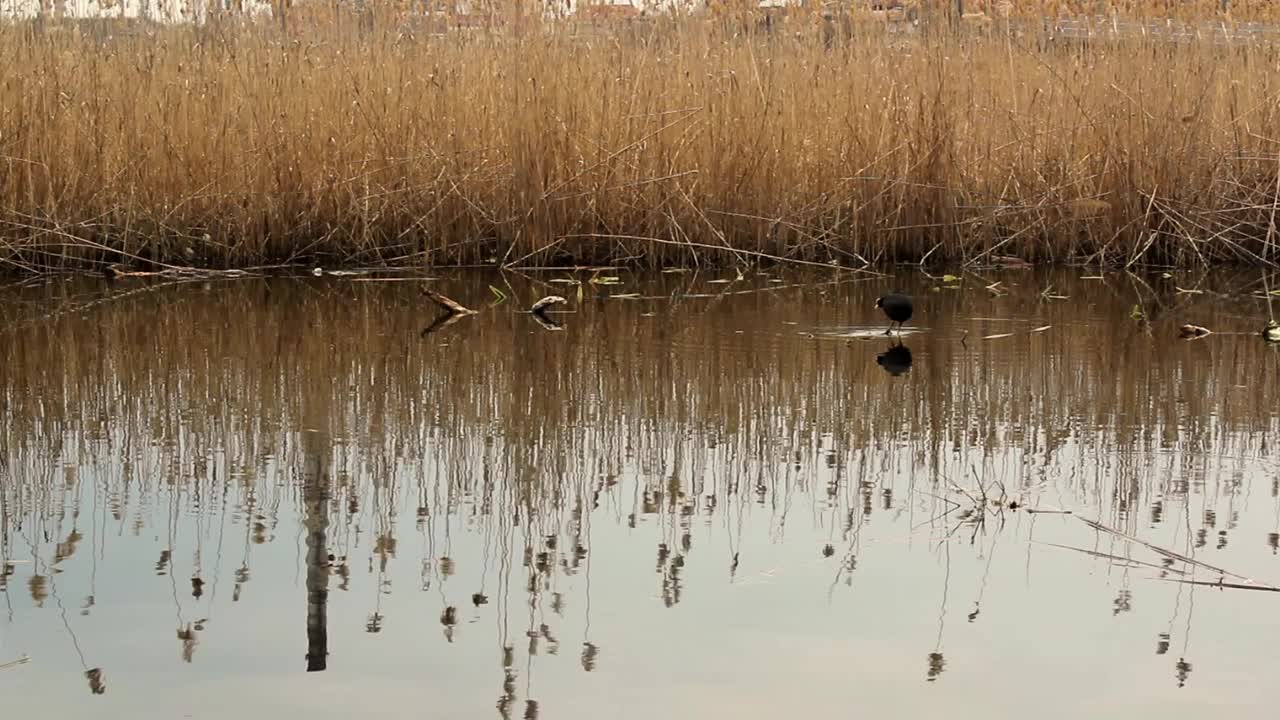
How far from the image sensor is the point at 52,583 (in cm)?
287

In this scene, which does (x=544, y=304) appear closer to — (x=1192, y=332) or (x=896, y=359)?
(x=896, y=359)

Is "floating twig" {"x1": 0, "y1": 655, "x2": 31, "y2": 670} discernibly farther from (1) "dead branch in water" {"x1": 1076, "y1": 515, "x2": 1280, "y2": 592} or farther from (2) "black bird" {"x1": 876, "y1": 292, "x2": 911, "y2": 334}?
(2) "black bird" {"x1": 876, "y1": 292, "x2": 911, "y2": 334}

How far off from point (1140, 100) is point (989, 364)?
3.24m

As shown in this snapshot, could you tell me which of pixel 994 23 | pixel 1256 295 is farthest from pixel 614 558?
pixel 994 23

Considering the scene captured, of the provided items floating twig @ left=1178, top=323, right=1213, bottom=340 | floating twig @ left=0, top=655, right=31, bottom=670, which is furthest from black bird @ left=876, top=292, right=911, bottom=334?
floating twig @ left=0, top=655, right=31, bottom=670

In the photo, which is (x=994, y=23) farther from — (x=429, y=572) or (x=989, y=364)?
(x=429, y=572)

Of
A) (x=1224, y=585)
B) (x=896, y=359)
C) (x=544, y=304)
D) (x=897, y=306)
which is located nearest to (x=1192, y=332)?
(x=897, y=306)

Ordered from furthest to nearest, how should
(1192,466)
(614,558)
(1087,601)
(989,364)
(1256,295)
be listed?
(1256,295) → (989,364) → (1192,466) → (614,558) → (1087,601)

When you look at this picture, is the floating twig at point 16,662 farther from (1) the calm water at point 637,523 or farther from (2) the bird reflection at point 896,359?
(2) the bird reflection at point 896,359

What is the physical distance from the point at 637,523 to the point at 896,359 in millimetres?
2115

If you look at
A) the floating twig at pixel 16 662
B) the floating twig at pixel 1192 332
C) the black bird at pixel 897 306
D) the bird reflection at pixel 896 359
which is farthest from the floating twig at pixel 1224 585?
the floating twig at pixel 1192 332

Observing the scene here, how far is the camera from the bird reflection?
5020 millimetres

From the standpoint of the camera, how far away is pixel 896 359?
521cm

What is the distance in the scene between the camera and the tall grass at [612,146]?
7.60 metres
